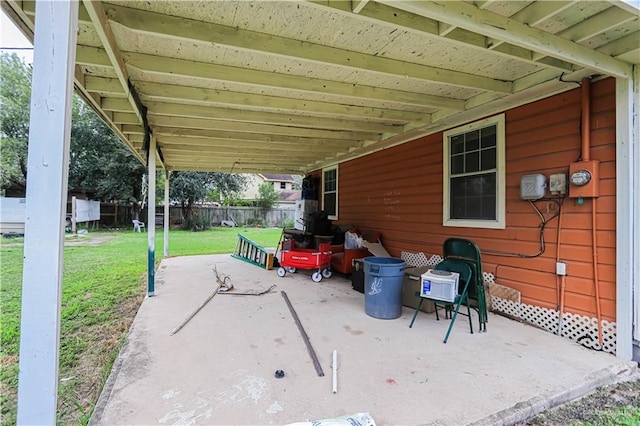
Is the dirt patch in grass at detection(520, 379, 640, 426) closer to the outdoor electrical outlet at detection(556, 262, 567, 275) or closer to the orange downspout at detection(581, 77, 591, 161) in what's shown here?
the outdoor electrical outlet at detection(556, 262, 567, 275)

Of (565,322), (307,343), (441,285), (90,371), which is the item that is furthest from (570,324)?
(90,371)

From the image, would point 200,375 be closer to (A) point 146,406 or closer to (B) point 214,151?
(A) point 146,406

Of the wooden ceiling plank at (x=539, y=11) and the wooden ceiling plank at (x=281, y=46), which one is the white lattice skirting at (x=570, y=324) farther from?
the wooden ceiling plank at (x=539, y=11)

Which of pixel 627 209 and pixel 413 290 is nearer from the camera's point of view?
pixel 627 209

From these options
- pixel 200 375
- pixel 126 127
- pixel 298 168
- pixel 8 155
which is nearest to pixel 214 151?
pixel 126 127

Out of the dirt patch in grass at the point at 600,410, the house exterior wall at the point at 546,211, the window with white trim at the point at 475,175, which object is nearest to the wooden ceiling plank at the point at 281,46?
the house exterior wall at the point at 546,211

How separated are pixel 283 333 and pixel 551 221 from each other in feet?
9.93

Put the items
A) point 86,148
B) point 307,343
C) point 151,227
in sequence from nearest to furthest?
point 307,343 → point 151,227 → point 86,148

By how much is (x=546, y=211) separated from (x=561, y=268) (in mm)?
599

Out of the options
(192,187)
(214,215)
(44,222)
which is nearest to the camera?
(44,222)

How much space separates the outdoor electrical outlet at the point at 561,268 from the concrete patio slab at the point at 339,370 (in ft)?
2.13

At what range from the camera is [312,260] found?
561 cm

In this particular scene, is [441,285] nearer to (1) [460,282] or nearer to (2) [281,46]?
(1) [460,282]

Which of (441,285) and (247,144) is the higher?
(247,144)
